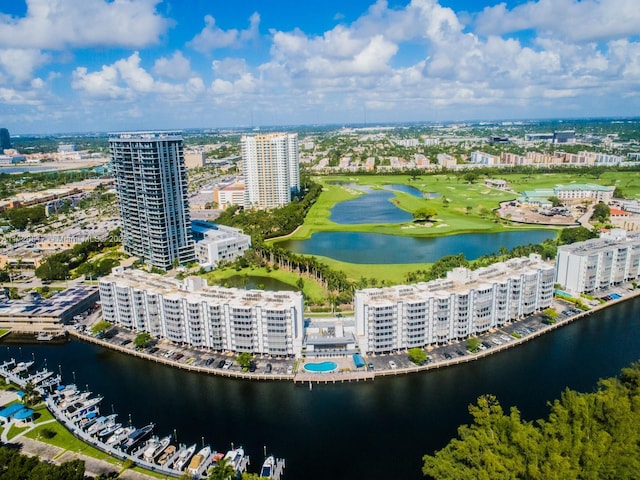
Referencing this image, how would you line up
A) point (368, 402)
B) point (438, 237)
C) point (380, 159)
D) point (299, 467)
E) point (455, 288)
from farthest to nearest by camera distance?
point (380, 159), point (438, 237), point (455, 288), point (368, 402), point (299, 467)

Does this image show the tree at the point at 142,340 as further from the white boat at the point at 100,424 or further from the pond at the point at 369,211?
the pond at the point at 369,211

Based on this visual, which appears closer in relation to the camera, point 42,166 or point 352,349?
point 352,349

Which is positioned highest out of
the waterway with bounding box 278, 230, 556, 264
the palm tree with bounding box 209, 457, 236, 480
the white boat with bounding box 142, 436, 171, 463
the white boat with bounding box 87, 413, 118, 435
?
the waterway with bounding box 278, 230, 556, 264

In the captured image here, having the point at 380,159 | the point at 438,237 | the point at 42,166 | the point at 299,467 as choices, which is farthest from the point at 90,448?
the point at 42,166

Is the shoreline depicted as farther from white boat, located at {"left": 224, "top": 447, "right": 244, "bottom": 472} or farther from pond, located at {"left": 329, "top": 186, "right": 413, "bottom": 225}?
pond, located at {"left": 329, "top": 186, "right": 413, "bottom": 225}

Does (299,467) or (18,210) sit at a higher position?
(18,210)

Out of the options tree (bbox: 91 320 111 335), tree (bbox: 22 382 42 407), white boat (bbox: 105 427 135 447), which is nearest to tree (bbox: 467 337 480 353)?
white boat (bbox: 105 427 135 447)

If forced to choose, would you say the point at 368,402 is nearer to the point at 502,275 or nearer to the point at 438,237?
the point at 502,275
